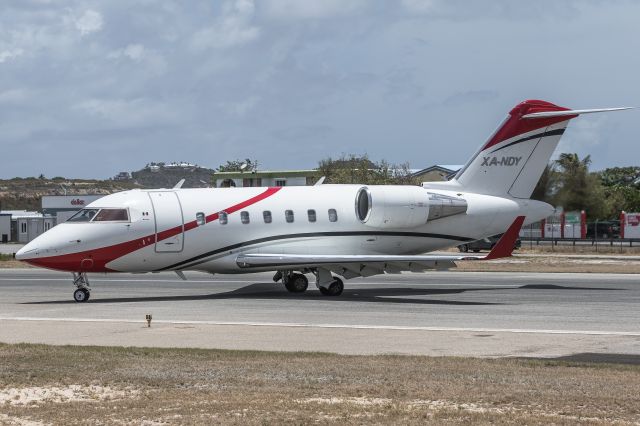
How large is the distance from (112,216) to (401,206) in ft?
30.4

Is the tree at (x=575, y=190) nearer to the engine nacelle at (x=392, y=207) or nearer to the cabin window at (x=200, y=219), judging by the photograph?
the engine nacelle at (x=392, y=207)

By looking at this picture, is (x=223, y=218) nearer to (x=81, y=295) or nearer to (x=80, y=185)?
(x=81, y=295)

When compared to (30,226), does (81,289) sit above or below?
below

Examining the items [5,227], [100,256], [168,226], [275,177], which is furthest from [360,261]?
[275,177]

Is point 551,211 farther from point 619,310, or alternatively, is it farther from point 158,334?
point 158,334

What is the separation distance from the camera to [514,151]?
35062 mm

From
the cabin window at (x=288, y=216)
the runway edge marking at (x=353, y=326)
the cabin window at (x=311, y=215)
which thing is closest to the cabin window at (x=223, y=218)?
the cabin window at (x=288, y=216)

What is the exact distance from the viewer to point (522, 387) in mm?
14133

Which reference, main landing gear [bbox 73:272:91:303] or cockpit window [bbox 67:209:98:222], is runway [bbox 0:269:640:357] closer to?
main landing gear [bbox 73:272:91:303]

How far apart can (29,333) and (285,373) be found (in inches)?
347

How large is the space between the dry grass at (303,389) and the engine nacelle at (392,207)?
1511 cm

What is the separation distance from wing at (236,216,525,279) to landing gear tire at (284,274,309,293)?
1.56m

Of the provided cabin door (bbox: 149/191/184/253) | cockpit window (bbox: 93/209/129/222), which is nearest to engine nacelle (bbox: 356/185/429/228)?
cabin door (bbox: 149/191/184/253)

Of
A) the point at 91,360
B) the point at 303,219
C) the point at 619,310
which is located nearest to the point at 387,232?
the point at 303,219
